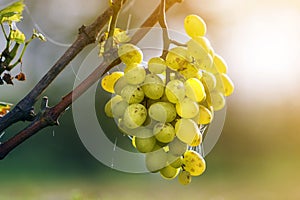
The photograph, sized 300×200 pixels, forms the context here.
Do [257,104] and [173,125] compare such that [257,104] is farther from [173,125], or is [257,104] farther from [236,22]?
[173,125]

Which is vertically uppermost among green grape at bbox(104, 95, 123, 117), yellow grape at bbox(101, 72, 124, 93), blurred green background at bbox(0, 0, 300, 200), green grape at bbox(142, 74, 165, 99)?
blurred green background at bbox(0, 0, 300, 200)

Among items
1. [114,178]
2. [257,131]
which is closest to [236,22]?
[257,131]

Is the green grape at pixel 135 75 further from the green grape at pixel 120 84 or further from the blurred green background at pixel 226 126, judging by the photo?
the blurred green background at pixel 226 126

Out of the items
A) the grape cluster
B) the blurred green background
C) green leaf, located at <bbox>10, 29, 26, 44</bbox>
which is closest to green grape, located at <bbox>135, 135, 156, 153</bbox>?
the grape cluster

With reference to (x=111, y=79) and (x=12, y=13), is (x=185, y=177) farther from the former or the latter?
A: (x=12, y=13)

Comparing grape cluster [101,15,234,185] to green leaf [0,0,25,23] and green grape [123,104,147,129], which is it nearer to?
green grape [123,104,147,129]

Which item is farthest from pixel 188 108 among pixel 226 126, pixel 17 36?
pixel 226 126
